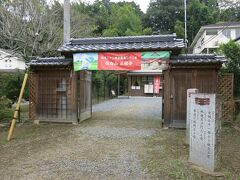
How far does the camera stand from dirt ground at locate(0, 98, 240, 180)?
5.71 meters

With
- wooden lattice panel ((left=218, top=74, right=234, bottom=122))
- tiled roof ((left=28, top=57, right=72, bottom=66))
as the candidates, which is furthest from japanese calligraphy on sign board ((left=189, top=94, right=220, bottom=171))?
tiled roof ((left=28, top=57, right=72, bottom=66))

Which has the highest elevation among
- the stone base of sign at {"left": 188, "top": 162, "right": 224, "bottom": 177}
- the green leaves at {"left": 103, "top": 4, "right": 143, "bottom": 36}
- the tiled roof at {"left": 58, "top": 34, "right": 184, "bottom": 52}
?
the green leaves at {"left": 103, "top": 4, "right": 143, "bottom": 36}

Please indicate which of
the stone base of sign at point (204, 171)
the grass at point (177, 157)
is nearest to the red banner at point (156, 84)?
the grass at point (177, 157)

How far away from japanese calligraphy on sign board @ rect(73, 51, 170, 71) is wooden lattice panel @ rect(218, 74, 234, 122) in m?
2.69

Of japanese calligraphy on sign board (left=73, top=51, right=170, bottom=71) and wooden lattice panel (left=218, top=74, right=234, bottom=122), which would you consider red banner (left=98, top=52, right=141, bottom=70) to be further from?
wooden lattice panel (left=218, top=74, right=234, bottom=122)

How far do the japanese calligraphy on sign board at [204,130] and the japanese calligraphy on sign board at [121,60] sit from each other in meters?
4.45

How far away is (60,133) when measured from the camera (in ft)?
32.7

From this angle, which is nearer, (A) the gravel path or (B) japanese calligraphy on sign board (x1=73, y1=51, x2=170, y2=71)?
(A) the gravel path

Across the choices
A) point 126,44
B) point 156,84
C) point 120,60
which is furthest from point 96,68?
point 156,84

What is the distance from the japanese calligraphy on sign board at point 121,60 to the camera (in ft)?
35.1

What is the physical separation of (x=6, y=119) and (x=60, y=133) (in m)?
3.71

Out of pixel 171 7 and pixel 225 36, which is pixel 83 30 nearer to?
pixel 225 36

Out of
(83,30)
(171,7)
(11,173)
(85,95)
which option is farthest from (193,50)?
(11,173)

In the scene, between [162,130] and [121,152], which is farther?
[162,130]
